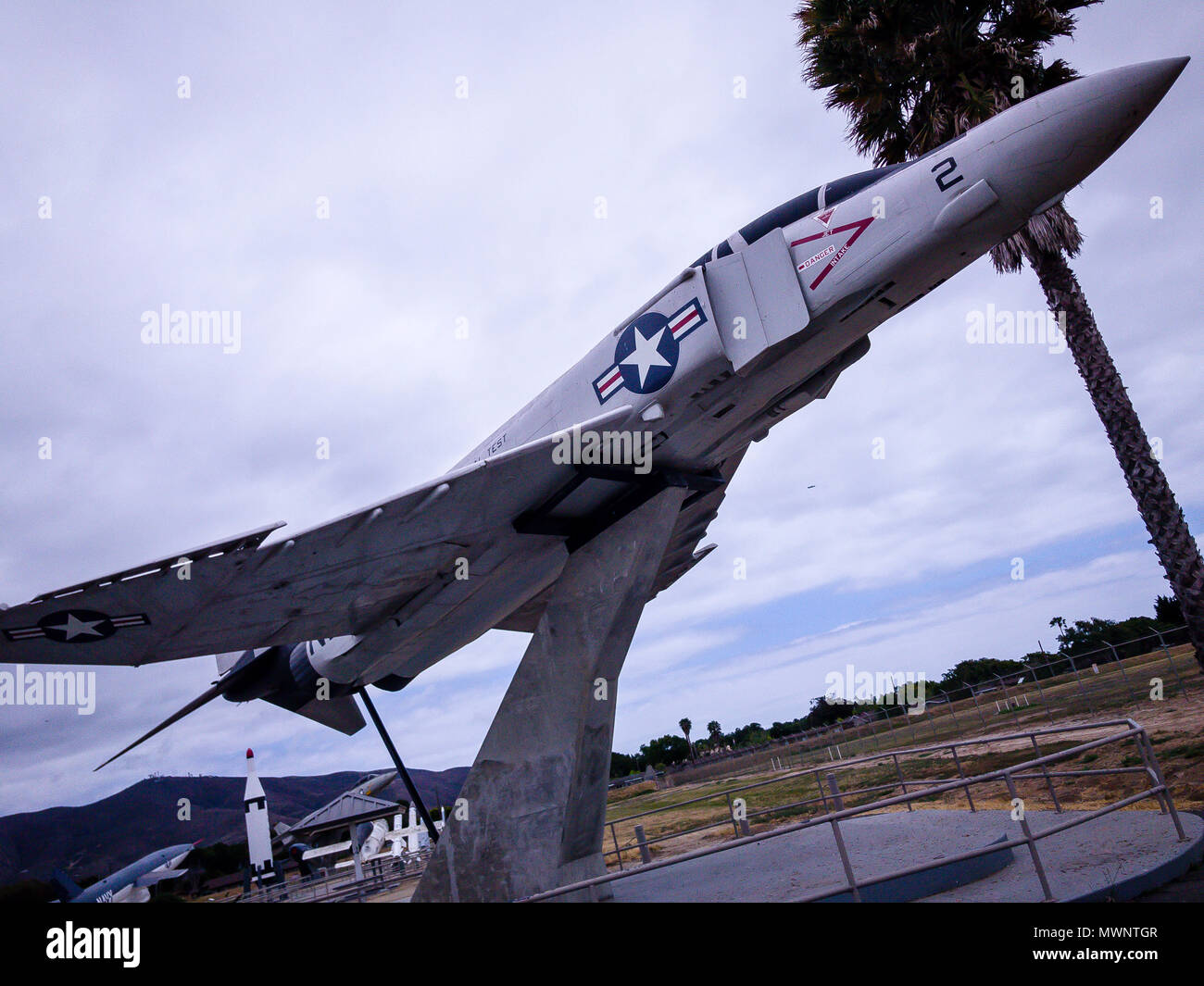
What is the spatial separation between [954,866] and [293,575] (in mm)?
6900

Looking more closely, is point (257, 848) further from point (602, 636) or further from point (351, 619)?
point (602, 636)

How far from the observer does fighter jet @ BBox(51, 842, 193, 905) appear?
25000 millimetres

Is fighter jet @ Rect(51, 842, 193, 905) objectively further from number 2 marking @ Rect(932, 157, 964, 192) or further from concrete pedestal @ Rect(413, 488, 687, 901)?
number 2 marking @ Rect(932, 157, 964, 192)

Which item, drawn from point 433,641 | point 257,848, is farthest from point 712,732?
point 433,641

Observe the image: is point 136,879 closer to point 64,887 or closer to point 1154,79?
point 64,887

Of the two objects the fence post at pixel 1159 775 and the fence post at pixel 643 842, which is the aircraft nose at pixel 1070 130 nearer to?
the fence post at pixel 1159 775

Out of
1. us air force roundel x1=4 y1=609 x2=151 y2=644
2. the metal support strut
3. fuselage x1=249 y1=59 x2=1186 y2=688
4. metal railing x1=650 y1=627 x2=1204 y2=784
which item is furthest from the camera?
metal railing x1=650 y1=627 x2=1204 y2=784

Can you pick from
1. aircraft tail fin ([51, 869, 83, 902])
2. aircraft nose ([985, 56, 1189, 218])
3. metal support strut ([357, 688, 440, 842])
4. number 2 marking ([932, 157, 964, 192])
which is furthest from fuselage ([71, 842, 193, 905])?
aircraft nose ([985, 56, 1189, 218])

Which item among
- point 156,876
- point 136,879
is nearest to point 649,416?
point 156,876

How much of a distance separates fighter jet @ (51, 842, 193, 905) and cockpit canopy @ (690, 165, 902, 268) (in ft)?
93.8

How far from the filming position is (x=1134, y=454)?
10672 mm

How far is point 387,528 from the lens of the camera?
8.08 metres

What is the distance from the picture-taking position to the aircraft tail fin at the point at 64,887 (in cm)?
2507
